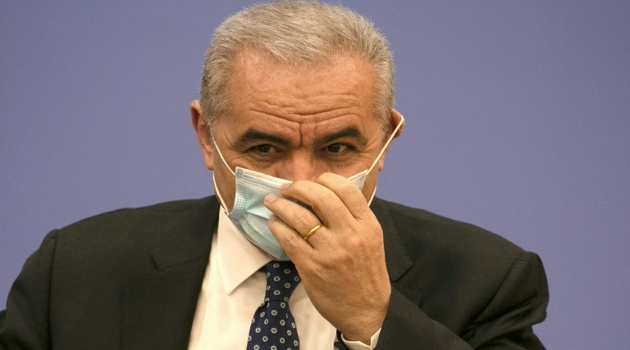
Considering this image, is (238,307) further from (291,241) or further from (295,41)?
(295,41)

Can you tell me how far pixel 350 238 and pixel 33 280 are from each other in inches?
36.9

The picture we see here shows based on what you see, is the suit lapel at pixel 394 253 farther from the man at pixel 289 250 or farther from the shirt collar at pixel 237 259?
the shirt collar at pixel 237 259

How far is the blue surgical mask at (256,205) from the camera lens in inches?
100

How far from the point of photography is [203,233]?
294 cm

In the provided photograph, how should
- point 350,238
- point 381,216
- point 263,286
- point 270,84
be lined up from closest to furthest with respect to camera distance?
point 350,238 → point 270,84 → point 263,286 → point 381,216

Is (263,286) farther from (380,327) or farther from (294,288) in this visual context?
(380,327)

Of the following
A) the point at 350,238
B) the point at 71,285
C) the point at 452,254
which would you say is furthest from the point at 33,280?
the point at 452,254

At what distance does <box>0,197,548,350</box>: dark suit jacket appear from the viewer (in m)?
2.71

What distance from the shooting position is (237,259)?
2.79 m

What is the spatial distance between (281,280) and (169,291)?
1.05 ft

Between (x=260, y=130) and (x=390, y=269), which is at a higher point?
(x=260, y=130)

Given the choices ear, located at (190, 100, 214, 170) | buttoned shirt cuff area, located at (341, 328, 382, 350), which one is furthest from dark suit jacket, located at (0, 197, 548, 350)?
ear, located at (190, 100, 214, 170)

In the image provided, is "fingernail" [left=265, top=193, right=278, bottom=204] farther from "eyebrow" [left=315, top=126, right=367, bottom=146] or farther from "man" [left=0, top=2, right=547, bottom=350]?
"eyebrow" [left=315, top=126, right=367, bottom=146]

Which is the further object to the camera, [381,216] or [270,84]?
[381,216]
